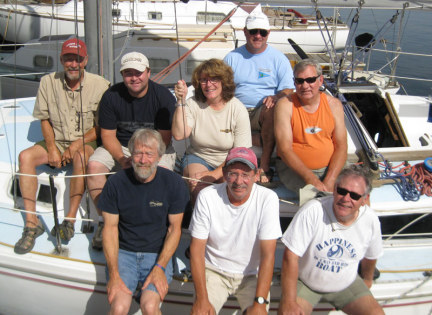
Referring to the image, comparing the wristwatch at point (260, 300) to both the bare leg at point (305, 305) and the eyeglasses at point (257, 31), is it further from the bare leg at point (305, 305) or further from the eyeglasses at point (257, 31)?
the eyeglasses at point (257, 31)

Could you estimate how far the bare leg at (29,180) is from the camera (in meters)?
3.64

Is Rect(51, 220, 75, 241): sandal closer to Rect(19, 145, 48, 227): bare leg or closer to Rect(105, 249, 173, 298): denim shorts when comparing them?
Rect(19, 145, 48, 227): bare leg

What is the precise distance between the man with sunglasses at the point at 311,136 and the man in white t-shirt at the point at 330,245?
602 millimetres

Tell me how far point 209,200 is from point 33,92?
829cm

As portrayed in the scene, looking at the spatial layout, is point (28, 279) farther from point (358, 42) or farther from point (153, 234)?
point (358, 42)

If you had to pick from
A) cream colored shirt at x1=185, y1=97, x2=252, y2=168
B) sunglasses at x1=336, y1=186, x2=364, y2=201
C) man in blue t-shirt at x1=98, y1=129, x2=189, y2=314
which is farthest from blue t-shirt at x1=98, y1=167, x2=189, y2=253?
sunglasses at x1=336, y1=186, x2=364, y2=201

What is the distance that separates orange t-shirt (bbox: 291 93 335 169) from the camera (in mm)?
3537

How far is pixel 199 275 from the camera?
2914 mm

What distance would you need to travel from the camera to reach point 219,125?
11.7ft

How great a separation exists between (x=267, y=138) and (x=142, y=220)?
1360 millimetres

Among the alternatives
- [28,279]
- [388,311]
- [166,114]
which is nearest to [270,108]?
[166,114]

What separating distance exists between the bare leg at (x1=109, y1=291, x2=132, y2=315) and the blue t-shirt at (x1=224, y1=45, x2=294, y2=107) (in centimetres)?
215

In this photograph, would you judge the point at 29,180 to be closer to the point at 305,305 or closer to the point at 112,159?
the point at 112,159

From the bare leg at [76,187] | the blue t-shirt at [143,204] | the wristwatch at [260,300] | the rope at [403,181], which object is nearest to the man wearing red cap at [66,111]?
the bare leg at [76,187]
